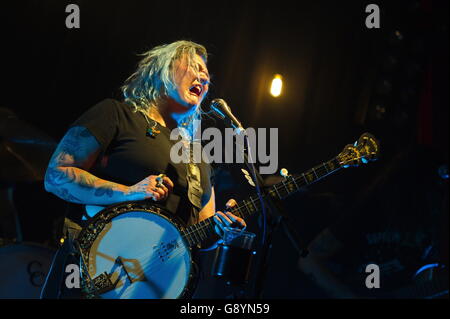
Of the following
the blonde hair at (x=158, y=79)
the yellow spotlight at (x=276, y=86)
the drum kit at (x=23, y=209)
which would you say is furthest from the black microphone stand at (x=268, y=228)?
the yellow spotlight at (x=276, y=86)

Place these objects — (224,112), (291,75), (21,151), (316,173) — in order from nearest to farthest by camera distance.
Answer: (224,112)
(316,173)
(21,151)
(291,75)

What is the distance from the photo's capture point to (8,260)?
2881mm

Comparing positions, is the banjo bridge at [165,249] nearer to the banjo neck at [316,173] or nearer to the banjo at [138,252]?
the banjo at [138,252]

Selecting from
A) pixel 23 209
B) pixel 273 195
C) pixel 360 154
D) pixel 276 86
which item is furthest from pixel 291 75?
pixel 23 209

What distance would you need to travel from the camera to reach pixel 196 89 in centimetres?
289

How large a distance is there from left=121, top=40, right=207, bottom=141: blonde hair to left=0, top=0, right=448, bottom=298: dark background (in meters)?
0.65

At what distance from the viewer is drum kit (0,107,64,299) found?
2887mm

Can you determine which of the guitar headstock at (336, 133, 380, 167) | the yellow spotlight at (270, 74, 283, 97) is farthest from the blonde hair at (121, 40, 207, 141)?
the yellow spotlight at (270, 74, 283, 97)

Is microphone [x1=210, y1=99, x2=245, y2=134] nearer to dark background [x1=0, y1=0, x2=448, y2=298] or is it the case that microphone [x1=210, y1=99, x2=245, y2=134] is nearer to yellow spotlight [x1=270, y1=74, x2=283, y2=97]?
dark background [x1=0, y1=0, x2=448, y2=298]

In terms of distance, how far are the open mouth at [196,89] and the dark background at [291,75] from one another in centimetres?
101

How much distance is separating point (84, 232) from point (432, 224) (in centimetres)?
343

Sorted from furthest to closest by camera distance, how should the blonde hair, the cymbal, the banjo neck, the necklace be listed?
the cymbal
the blonde hair
the necklace
the banjo neck

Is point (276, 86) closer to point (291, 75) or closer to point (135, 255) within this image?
point (291, 75)

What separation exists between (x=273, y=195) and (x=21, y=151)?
1.98 m
